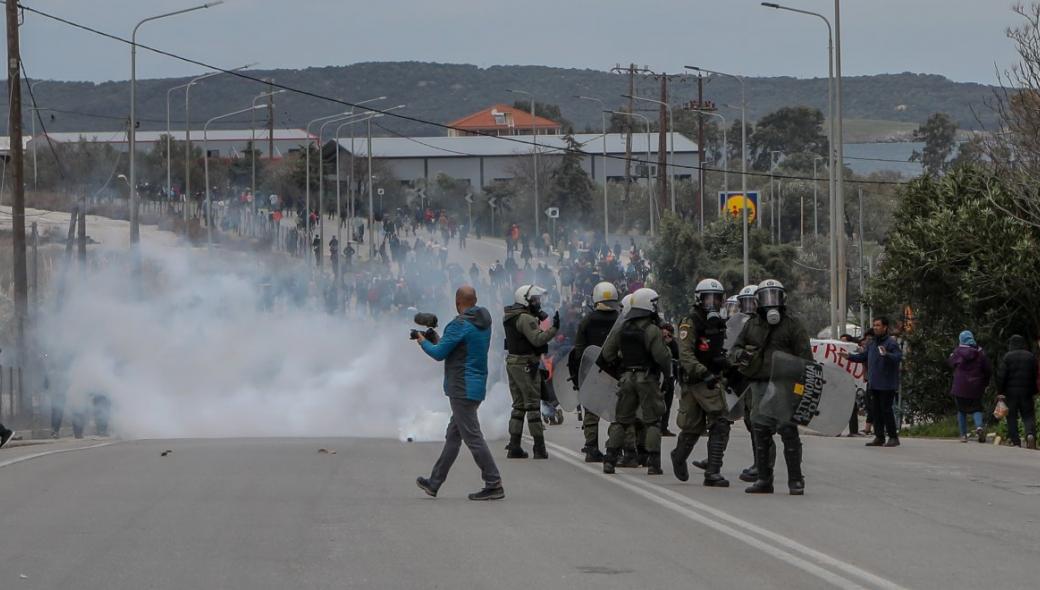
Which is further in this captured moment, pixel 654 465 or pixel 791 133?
pixel 791 133

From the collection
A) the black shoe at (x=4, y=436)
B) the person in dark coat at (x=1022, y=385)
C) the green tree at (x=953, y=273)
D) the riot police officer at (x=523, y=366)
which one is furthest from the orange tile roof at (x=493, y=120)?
the riot police officer at (x=523, y=366)

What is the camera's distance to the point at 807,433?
24.1 meters

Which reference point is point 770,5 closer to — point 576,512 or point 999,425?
point 999,425

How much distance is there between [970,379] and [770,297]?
984cm

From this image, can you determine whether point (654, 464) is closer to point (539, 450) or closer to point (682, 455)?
point (682, 455)

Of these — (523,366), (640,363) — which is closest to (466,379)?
(640,363)

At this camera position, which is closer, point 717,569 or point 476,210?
point 717,569

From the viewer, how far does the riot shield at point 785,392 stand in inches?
516

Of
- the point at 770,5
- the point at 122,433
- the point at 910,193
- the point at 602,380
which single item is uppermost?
the point at 770,5

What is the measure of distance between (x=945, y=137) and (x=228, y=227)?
264 ft

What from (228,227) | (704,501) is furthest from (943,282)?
(228,227)

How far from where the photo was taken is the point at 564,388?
18141 mm

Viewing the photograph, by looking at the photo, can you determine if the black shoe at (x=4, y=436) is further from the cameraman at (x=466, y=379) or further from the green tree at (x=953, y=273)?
the green tree at (x=953, y=273)

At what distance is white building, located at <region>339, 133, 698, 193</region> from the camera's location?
120875mm
